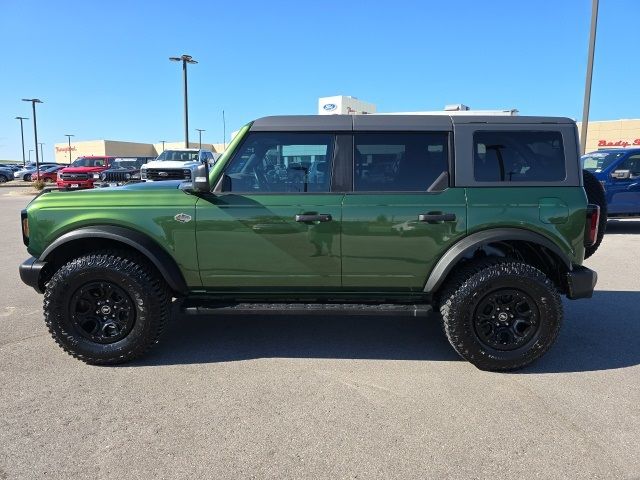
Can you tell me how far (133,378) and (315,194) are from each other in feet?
6.17

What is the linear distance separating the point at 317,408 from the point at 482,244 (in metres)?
1.63

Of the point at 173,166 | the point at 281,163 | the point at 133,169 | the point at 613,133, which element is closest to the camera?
the point at 281,163

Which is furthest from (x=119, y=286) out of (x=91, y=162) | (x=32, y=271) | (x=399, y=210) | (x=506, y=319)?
(x=91, y=162)

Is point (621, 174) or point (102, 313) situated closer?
point (102, 313)

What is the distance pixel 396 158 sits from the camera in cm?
357

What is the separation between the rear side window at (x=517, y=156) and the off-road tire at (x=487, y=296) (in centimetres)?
67

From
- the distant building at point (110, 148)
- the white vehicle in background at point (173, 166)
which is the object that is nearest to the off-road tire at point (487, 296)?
the white vehicle in background at point (173, 166)

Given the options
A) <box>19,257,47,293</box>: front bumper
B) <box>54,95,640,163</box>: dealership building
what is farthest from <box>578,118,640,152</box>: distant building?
<box>19,257,47,293</box>: front bumper

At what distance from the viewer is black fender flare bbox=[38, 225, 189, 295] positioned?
3463mm

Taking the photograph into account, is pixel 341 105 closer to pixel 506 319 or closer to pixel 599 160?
pixel 599 160

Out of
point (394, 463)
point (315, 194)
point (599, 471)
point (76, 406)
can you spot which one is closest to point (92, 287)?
point (76, 406)

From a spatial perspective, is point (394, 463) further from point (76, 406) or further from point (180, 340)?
point (180, 340)

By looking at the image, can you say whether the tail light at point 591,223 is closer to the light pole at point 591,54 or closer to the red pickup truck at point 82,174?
the light pole at point 591,54

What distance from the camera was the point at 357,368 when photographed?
3.59m
